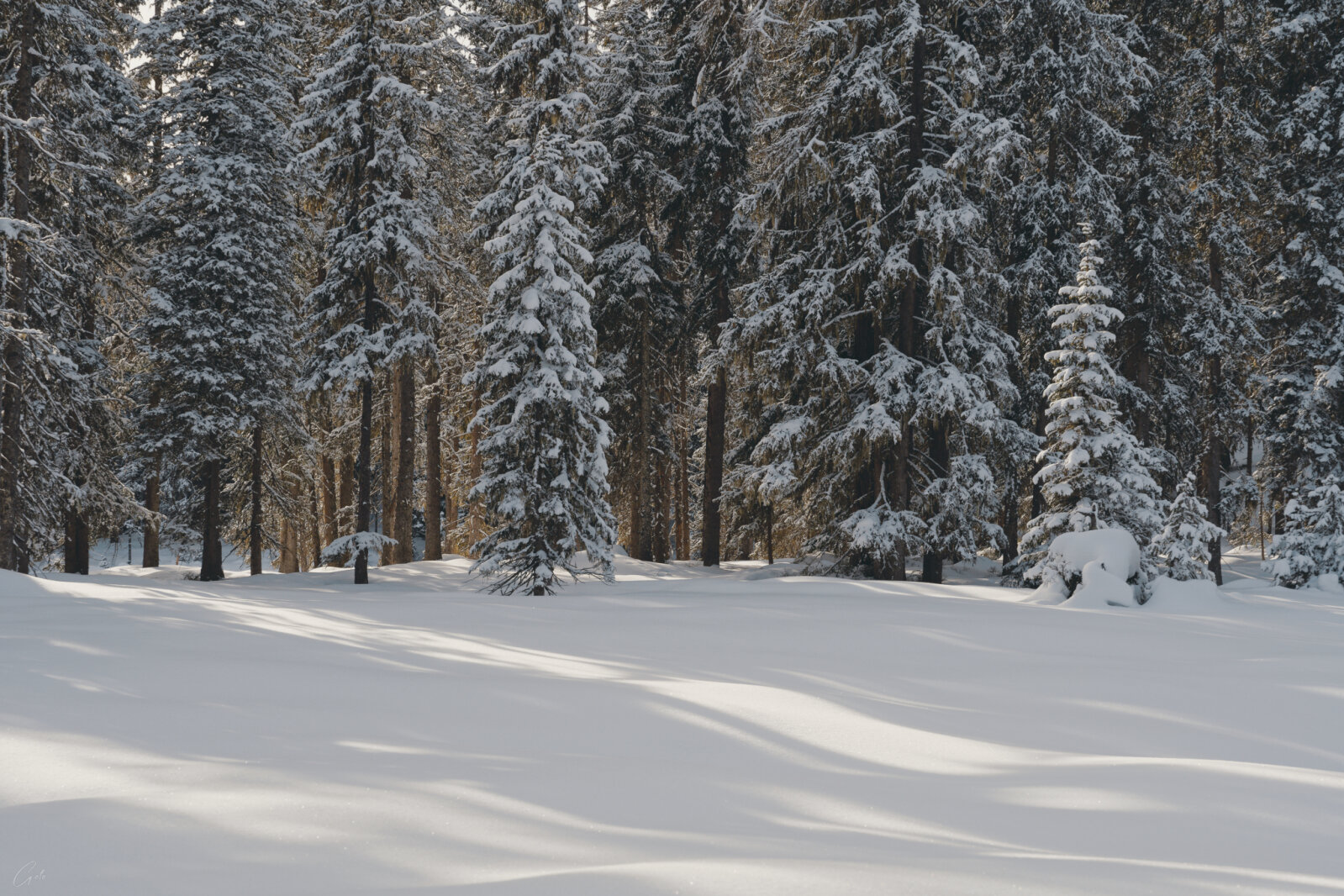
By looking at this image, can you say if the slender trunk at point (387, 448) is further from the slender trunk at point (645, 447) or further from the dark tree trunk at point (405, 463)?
the slender trunk at point (645, 447)

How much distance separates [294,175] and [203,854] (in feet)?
74.7

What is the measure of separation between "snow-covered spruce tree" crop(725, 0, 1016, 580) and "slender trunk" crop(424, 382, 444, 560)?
35.8 feet

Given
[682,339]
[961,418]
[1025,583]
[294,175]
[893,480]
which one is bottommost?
[1025,583]

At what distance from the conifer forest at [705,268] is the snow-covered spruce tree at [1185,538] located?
0.24ft

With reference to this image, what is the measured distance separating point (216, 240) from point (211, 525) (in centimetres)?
704

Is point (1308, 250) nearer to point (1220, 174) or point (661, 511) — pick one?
point (1220, 174)

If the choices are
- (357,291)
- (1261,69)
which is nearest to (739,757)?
(357,291)

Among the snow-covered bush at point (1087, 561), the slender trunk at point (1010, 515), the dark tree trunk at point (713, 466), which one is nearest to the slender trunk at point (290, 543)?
the dark tree trunk at point (713, 466)

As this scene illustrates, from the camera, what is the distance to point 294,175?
895 inches

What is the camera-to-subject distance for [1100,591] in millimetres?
12039

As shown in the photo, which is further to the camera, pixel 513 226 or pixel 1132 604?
pixel 513 226

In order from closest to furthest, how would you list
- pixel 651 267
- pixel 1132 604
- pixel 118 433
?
1. pixel 1132 604
2. pixel 118 433
3. pixel 651 267

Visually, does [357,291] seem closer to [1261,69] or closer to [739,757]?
[739,757]

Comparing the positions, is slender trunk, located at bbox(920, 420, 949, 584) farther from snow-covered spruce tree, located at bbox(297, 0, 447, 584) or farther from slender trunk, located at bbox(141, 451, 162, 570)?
slender trunk, located at bbox(141, 451, 162, 570)
